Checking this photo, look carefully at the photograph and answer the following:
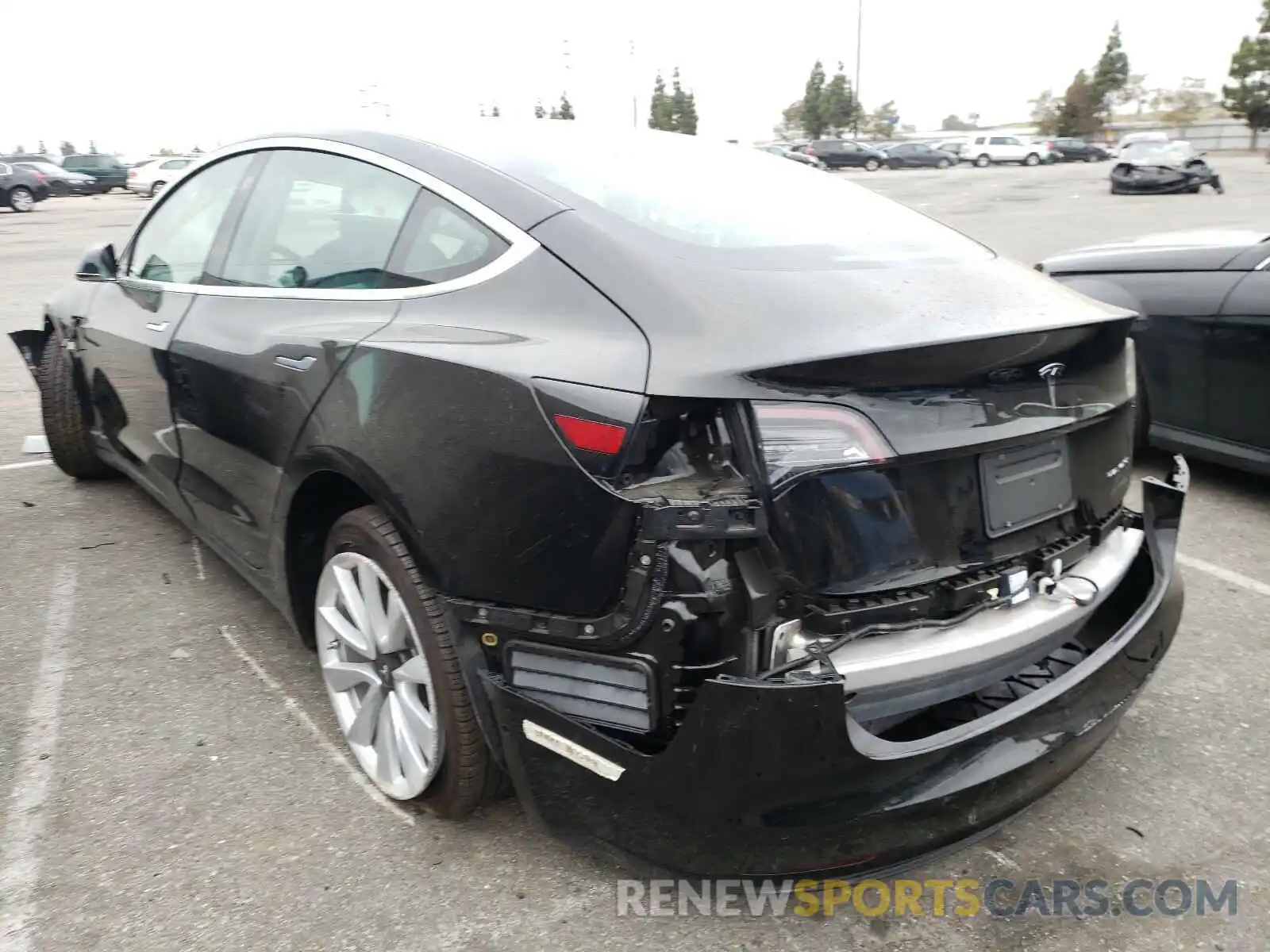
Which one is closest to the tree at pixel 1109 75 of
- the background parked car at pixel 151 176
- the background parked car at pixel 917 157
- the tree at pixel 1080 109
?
the tree at pixel 1080 109

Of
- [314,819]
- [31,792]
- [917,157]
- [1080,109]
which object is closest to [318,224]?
[314,819]

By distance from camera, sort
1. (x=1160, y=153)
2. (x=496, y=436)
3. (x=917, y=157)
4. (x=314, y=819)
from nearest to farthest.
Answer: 1. (x=496, y=436)
2. (x=314, y=819)
3. (x=1160, y=153)
4. (x=917, y=157)

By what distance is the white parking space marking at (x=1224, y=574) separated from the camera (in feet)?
11.9

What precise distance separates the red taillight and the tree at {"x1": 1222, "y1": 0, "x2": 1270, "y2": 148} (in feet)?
244

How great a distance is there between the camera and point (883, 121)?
4291 inches

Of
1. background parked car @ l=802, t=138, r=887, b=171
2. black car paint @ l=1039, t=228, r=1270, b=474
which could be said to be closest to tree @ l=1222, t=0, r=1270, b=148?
background parked car @ l=802, t=138, r=887, b=171

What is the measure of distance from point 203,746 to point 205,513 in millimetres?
827

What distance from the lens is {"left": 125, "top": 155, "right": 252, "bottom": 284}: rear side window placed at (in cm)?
322

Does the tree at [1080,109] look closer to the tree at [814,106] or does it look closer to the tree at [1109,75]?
the tree at [1109,75]

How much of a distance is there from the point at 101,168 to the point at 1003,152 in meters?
43.7

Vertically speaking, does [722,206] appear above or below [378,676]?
above

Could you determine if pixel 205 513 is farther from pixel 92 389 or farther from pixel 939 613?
pixel 939 613

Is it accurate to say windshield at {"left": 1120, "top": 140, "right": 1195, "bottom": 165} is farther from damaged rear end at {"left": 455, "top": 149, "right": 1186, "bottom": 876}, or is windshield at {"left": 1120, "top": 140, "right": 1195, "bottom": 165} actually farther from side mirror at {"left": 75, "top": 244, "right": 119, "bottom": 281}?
damaged rear end at {"left": 455, "top": 149, "right": 1186, "bottom": 876}

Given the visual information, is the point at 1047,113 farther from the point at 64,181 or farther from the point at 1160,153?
the point at 64,181
